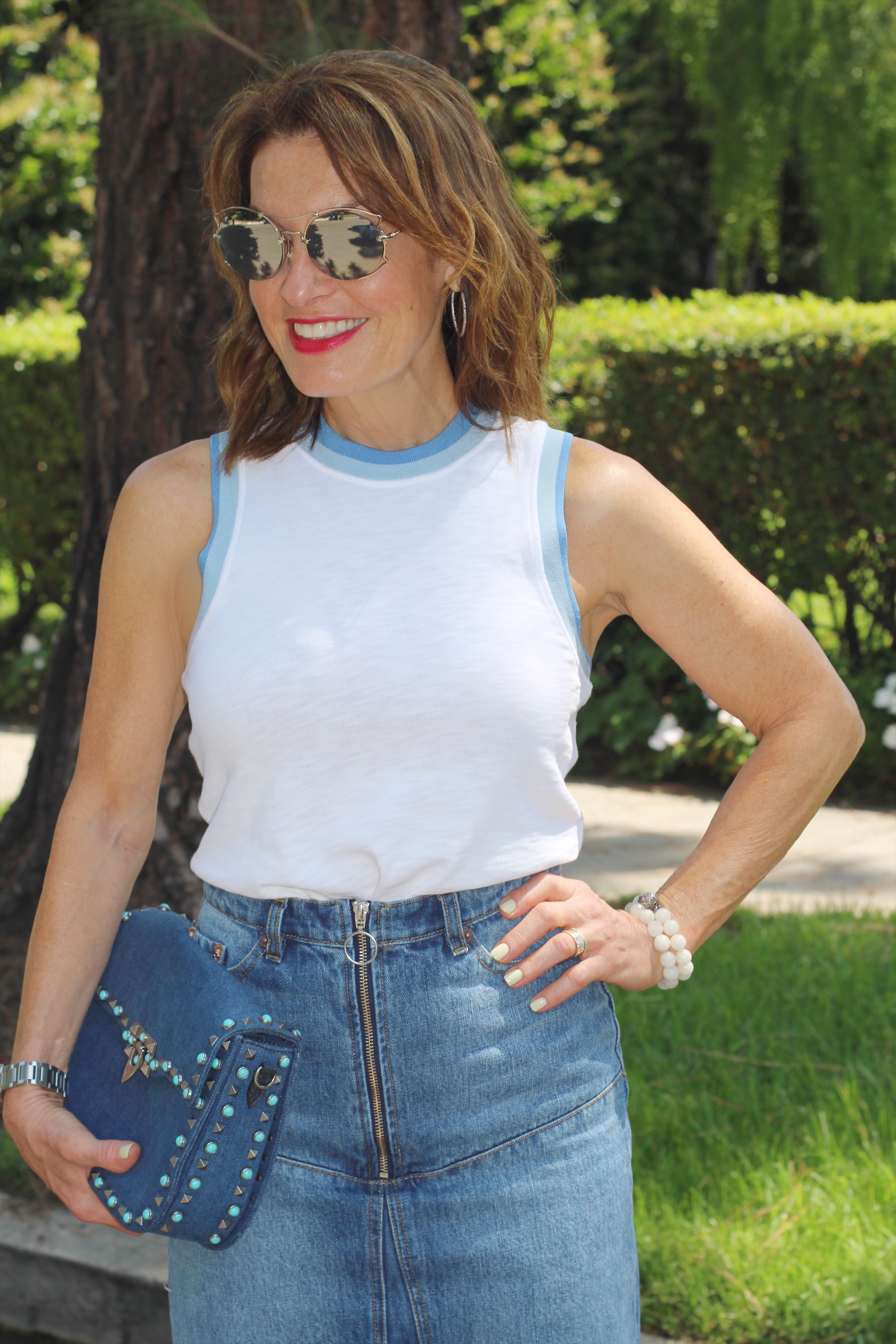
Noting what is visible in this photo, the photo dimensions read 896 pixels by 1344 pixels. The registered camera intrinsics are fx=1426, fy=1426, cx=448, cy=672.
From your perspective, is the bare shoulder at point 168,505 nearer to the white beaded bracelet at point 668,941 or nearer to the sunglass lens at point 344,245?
the sunglass lens at point 344,245

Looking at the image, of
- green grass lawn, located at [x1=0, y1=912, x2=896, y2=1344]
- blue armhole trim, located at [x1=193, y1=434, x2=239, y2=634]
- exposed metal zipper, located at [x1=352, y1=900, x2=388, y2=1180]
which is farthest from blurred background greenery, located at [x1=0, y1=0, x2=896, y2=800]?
green grass lawn, located at [x1=0, y1=912, x2=896, y2=1344]

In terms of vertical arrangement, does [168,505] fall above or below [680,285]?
above

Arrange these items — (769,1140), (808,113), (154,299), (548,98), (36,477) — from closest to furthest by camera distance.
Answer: (769,1140) → (154,299) → (36,477) → (808,113) → (548,98)

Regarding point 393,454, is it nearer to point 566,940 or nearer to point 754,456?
point 566,940

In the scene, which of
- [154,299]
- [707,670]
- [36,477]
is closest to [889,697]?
[154,299]

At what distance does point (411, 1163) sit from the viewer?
1540 mm

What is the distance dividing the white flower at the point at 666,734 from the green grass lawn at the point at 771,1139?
2.19m

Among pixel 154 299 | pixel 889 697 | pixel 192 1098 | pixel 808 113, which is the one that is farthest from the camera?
pixel 808 113

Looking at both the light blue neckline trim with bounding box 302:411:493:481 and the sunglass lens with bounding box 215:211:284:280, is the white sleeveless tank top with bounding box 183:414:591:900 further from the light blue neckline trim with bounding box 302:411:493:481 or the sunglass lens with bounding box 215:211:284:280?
the sunglass lens with bounding box 215:211:284:280

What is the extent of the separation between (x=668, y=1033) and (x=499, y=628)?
2.35 m

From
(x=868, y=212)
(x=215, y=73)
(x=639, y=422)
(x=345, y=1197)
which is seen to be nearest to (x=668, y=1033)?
(x=345, y=1197)

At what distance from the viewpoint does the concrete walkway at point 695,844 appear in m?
4.95

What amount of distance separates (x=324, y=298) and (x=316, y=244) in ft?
0.22

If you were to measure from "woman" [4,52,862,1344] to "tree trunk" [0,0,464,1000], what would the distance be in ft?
6.84
